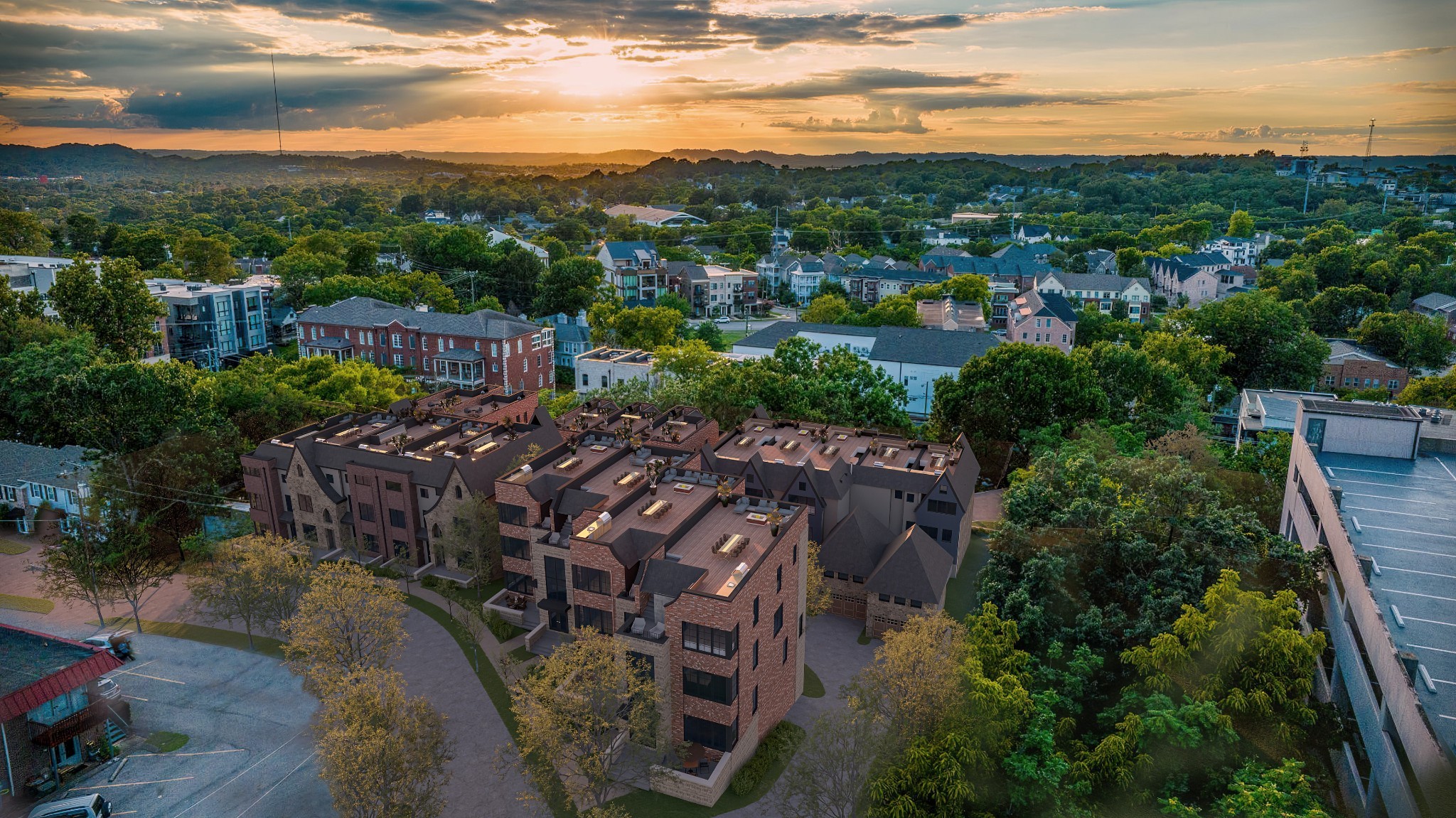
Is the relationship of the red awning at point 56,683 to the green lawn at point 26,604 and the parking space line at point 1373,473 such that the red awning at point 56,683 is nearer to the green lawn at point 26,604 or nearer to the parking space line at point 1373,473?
the green lawn at point 26,604

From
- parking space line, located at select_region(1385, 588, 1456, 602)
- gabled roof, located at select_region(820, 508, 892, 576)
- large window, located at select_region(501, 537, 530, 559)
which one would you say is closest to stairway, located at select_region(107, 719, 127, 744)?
large window, located at select_region(501, 537, 530, 559)

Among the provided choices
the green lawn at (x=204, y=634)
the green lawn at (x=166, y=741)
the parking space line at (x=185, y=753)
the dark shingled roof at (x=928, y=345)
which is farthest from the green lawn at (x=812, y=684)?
the dark shingled roof at (x=928, y=345)

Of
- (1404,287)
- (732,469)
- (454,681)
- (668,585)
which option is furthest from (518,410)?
(1404,287)

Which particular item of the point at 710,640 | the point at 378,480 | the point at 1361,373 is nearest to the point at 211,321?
the point at 378,480

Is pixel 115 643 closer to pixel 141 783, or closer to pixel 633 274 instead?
pixel 141 783

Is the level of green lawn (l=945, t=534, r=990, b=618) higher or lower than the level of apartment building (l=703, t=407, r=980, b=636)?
lower

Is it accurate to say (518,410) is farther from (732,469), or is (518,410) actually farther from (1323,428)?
(1323,428)

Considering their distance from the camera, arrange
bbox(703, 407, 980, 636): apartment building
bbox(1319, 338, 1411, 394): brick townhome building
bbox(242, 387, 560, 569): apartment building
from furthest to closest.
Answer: bbox(1319, 338, 1411, 394): brick townhome building < bbox(242, 387, 560, 569): apartment building < bbox(703, 407, 980, 636): apartment building

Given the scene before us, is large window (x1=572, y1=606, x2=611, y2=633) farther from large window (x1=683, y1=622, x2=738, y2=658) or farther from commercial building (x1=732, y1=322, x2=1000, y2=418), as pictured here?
commercial building (x1=732, y1=322, x2=1000, y2=418)
